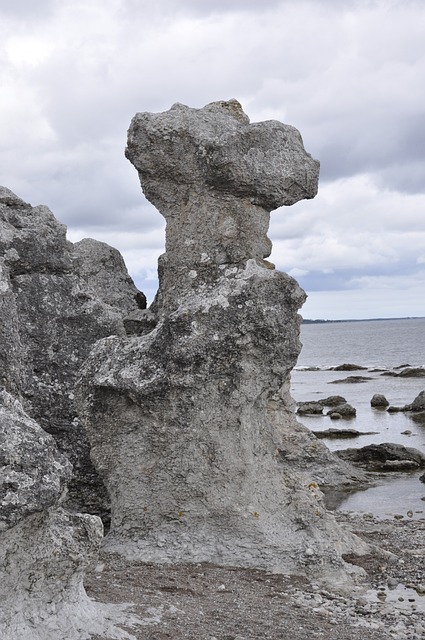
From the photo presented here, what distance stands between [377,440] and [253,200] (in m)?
16.9

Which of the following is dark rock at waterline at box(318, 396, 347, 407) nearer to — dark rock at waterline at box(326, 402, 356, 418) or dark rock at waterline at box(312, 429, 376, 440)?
dark rock at waterline at box(326, 402, 356, 418)

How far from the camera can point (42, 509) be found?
19.1 feet

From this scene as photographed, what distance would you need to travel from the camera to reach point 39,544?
6.24m

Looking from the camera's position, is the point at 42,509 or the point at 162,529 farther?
the point at 162,529

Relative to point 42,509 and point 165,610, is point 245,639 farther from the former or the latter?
point 42,509

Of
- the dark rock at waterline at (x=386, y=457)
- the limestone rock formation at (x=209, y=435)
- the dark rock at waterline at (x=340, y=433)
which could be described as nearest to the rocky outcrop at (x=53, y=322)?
the limestone rock formation at (x=209, y=435)

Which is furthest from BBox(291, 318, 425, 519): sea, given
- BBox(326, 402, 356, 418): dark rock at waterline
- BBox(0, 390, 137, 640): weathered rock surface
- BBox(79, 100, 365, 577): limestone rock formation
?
BBox(0, 390, 137, 640): weathered rock surface

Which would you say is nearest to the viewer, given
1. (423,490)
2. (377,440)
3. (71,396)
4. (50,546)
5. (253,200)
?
Result: (50,546)

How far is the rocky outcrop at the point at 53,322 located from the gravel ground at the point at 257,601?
1.77 metres

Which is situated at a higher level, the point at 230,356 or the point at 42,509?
the point at 230,356

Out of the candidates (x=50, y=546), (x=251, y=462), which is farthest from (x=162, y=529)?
(x=50, y=546)

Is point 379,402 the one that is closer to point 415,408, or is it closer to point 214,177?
point 415,408

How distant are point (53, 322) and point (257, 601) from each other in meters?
4.29

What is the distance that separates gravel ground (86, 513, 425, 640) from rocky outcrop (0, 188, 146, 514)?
1773mm
